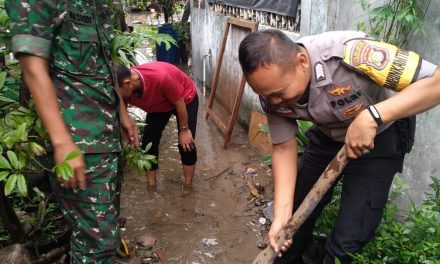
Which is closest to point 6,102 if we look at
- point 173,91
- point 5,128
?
point 5,128

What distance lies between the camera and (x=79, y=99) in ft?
5.95

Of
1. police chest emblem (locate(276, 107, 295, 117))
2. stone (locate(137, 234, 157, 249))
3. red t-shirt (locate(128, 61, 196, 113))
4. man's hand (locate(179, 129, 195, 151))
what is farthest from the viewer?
man's hand (locate(179, 129, 195, 151))

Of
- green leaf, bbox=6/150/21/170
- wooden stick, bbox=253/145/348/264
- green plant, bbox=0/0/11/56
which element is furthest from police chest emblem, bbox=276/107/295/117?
green plant, bbox=0/0/11/56

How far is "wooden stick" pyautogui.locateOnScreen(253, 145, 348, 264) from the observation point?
1778 mm

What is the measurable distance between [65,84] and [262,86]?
0.90m

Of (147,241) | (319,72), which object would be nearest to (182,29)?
(147,241)

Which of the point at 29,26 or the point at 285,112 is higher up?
the point at 29,26

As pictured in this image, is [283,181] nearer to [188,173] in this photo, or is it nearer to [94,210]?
[94,210]

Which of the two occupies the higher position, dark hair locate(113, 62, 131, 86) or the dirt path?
dark hair locate(113, 62, 131, 86)

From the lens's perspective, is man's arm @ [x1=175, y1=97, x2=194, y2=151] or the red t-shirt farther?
man's arm @ [x1=175, y1=97, x2=194, y2=151]

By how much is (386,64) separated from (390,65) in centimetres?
2

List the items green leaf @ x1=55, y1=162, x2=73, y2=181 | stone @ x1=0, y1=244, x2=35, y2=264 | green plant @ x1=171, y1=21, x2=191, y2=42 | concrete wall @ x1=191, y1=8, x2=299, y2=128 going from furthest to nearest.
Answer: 1. green plant @ x1=171, y1=21, x2=191, y2=42
2. concrete wall @ x1=191, y1=8, x2=299, y2=128
3. stone @ x1=0, y1=244, x2=35, y2=264
4. green leaf @ x1=55, y1=162, x2=73, y2=181

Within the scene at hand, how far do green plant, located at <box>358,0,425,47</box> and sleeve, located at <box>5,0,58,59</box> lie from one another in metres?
2.11

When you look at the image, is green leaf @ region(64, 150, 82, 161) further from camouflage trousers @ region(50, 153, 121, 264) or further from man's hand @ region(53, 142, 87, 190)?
camouflage trousers @ region(50, 153, 121, 264)
